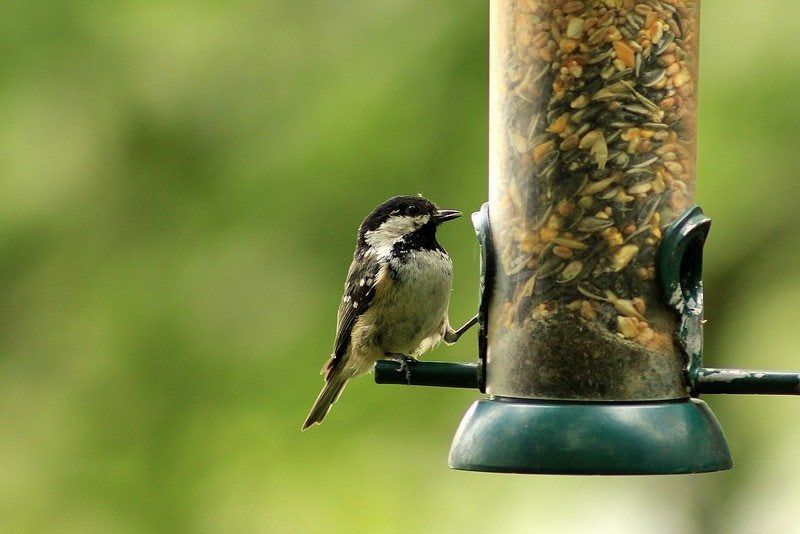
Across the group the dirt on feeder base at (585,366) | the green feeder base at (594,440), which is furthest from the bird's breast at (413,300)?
the green feeder base at (594,440)

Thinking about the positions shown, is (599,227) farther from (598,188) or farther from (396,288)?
(396,288)

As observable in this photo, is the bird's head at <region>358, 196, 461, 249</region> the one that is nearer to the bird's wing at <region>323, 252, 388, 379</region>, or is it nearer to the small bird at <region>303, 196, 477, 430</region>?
the small bird at <region>303, 196, 477, 430</region>

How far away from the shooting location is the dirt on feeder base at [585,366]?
500 cm

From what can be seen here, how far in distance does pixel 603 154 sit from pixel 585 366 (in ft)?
2.89

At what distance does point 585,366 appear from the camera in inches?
198

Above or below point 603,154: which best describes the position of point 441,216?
below

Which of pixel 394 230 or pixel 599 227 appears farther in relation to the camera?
pixel 394 230

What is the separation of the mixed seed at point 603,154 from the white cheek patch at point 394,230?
144 centimetres

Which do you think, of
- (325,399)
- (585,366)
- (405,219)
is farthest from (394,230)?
(585,366)

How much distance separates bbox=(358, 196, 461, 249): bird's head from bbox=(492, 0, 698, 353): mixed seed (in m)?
1.41

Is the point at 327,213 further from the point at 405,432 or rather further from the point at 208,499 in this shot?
the point at 208,499

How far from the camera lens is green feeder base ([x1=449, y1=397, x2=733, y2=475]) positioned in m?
4.70

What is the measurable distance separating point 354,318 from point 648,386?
2210mm

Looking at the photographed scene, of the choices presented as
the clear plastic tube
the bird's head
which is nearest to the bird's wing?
the bird's head
